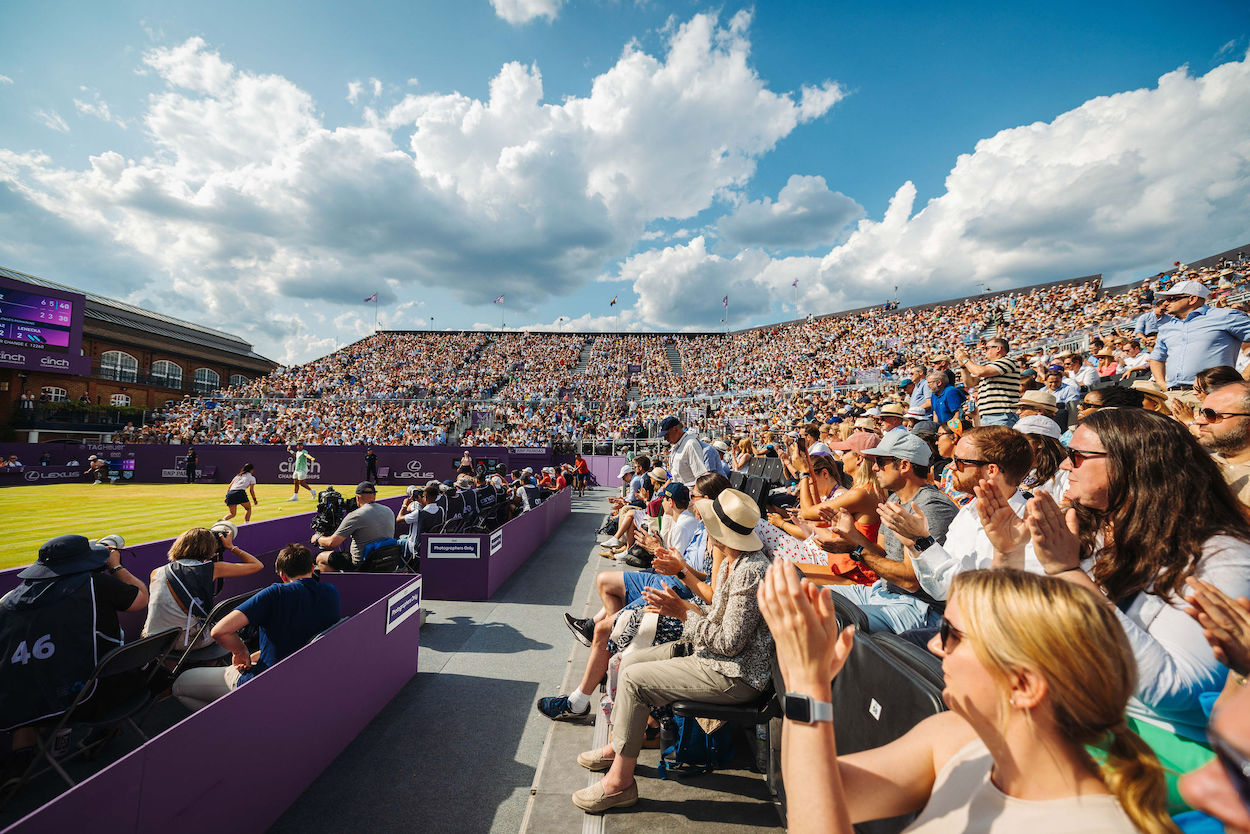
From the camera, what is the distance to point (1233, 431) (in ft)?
7.52

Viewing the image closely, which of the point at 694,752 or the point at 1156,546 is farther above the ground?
the point at 1156,546

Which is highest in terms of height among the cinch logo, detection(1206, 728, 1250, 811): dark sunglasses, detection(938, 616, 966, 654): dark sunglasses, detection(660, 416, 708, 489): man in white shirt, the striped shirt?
the striped shirt

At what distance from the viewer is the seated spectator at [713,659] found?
285 cm

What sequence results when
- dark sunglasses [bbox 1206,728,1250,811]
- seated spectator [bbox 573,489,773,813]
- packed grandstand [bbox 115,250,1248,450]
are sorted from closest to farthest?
dark sunglasses [bbox 1206,728,1250,811] < seated spectator [bbox 573,489,773,813] < packed grandstand [bbox 115,250,1248,450]

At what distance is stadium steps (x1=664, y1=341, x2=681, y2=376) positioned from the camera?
145 ft

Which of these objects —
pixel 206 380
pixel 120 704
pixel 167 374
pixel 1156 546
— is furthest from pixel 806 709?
pixel 206 380

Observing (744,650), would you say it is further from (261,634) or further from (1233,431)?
(261,634)

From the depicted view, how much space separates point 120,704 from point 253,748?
147cm

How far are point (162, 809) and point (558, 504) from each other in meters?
11.1

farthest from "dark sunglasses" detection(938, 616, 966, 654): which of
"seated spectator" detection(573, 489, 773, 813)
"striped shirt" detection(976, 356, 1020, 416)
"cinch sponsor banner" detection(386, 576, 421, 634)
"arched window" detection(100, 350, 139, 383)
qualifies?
"arched window" detection(100, 350, 139, 383)

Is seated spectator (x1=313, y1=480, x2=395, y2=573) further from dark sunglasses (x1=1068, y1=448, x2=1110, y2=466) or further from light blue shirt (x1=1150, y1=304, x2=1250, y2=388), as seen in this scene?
light blue shirt (x1=1150, y1=304, x2=1250, y2=388)

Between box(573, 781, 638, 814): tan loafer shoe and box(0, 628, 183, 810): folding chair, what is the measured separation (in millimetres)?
2919

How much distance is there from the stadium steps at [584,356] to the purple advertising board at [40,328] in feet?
105

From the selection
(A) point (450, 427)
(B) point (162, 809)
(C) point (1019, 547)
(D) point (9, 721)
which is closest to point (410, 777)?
(B) point (162, 809)
